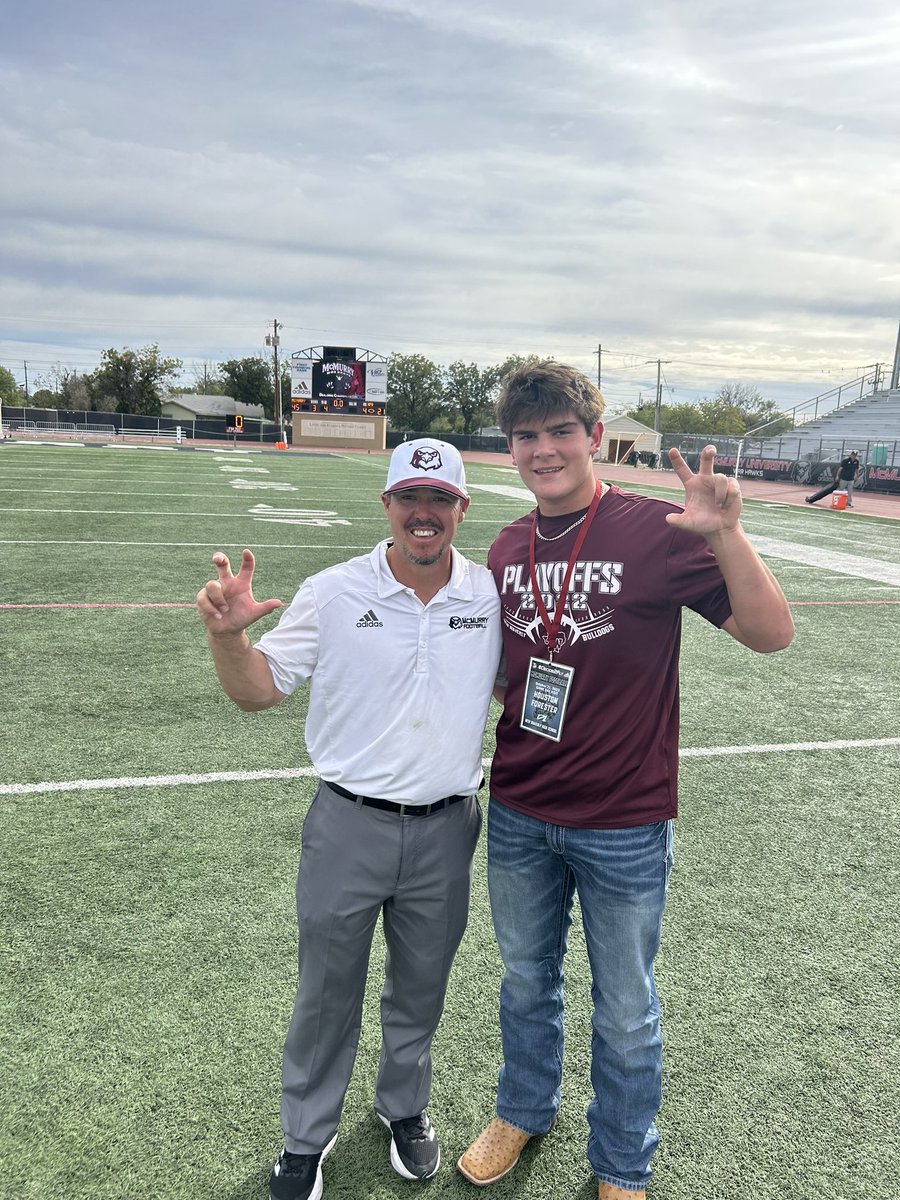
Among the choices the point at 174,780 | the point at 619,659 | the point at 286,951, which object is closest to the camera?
the point at 619,659

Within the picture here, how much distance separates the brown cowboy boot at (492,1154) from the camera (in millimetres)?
2203

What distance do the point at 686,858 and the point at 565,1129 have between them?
171 cm

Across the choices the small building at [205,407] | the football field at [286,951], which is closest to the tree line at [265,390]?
the small building at [205,407]

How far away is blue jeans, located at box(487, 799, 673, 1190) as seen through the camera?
205cm

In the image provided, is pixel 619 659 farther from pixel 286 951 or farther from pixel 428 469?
pixel 286 951

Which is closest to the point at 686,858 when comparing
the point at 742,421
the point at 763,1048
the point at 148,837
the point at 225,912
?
the point at 763,1048

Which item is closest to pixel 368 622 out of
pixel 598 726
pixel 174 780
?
pixel 598 726

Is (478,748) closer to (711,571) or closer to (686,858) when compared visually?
(711,571)

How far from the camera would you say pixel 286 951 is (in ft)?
10.1

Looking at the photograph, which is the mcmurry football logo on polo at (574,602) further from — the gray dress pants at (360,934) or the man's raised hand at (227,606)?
the man's raised hand at (227,606)

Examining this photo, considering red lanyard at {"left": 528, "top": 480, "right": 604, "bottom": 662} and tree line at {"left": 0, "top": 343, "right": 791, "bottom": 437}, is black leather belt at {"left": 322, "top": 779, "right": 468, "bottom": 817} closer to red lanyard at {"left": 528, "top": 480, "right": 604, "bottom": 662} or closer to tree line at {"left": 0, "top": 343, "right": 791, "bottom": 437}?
red lanyard at {"left": 528, "top": 480, "right": 604, "bottom": 662}

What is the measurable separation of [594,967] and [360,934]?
617 millimetres

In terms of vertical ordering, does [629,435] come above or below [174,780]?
above

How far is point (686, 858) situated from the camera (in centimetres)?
388
